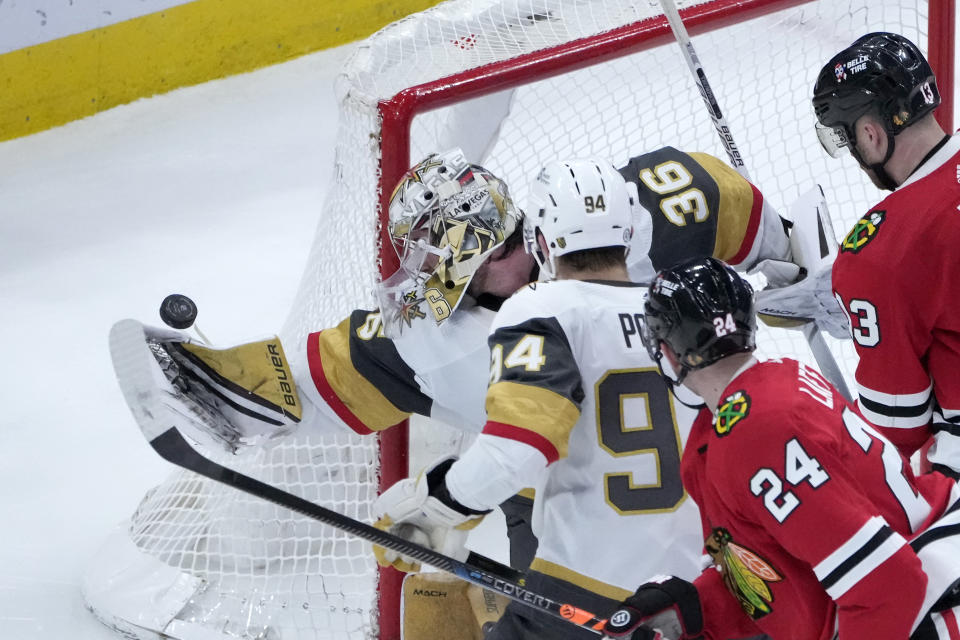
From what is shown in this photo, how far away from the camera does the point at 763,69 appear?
3.47 meters

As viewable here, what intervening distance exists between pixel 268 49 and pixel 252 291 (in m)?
1.63

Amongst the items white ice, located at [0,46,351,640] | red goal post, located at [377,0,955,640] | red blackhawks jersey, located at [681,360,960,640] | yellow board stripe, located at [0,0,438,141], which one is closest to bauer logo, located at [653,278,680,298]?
red blackhawks jersey, located at [681,360,960,640]

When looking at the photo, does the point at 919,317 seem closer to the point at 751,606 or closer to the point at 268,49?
the point at 751,606

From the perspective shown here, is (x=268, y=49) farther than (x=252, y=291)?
Yes

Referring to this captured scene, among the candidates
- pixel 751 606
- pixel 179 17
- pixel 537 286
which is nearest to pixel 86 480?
pixel 537 286

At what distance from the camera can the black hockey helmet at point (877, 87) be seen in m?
1.79

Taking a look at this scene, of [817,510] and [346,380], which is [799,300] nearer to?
[346,380]

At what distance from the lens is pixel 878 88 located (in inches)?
70.4

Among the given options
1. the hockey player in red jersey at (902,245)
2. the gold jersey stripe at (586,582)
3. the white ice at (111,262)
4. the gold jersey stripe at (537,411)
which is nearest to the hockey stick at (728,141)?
the hockey player in red jersey at (902,245)

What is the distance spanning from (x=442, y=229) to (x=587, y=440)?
19.0 inches

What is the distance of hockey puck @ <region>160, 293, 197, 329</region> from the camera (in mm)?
2090

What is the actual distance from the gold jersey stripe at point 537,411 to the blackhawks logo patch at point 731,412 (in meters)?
0.24

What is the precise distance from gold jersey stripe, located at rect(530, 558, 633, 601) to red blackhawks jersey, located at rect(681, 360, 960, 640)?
0.26m

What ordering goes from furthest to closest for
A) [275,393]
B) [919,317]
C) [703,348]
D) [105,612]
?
[105,612], [275,393], [919,317], [703,348]
